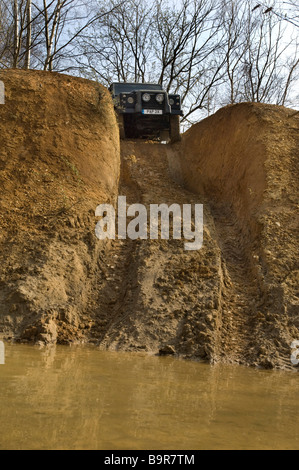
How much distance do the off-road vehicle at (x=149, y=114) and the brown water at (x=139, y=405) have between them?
9486 millimetres

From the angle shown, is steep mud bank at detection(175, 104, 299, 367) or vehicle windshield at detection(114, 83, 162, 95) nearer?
steep mud bank at detection(175, 104, 299, 367)

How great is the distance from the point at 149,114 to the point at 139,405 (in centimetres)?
1109

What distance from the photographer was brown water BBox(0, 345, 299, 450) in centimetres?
299

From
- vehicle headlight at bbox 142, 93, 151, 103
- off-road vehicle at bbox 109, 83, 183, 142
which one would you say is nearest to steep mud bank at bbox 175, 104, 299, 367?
off-road vehicle at bbox 109, 83, 183, 142

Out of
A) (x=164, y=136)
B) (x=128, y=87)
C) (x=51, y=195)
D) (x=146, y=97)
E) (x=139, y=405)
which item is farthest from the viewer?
(x=128, y=87)

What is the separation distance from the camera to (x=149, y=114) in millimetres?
13836

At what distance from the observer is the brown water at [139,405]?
2990 mm

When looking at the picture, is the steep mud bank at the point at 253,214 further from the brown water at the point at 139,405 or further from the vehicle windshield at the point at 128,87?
the vehicle windshield at the point at 128,87

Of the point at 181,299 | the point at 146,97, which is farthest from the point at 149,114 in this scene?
the point at 181,299

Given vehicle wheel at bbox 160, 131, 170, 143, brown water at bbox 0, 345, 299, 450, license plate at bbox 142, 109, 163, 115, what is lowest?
brown water at bbox 0, 345, 299, 450

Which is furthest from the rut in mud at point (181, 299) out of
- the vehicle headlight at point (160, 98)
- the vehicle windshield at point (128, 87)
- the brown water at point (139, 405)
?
the vehicle windshield at point (128, 87)

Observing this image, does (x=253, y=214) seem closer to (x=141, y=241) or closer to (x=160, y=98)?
(x=141, y=241)

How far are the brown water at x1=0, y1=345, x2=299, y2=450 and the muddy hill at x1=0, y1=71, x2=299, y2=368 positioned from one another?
107 cm

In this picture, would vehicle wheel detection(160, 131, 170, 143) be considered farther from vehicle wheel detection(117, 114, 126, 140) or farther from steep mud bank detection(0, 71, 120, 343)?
steep mud bank detection(0, 71, 120, 343)
